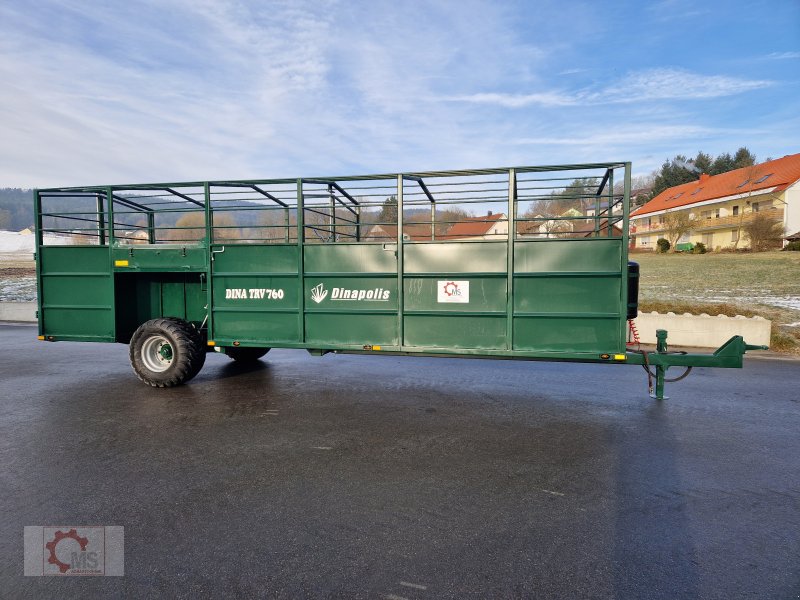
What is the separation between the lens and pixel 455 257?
6504mm

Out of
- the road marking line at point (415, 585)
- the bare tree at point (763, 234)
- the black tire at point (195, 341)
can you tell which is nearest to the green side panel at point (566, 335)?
the road marking line at point (415, 585)

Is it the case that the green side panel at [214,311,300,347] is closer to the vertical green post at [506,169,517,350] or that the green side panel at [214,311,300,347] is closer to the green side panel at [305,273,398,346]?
the green side panel at [305,273,398,346]

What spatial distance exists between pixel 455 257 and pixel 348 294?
5.17ft

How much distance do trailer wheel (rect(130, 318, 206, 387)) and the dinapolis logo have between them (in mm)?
2067

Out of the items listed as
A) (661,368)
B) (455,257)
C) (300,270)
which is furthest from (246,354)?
(661,368)

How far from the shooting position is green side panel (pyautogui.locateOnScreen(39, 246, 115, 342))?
7.72 m

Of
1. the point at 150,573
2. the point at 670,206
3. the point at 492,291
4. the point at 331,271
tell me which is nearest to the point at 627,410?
the point at 492,291

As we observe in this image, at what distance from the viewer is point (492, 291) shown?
639 cm

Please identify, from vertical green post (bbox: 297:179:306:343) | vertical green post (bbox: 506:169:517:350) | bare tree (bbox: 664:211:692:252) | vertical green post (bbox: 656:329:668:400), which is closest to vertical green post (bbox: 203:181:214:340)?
vertical green post (bbox: 297:179:306:343)

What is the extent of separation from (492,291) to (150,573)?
473cm

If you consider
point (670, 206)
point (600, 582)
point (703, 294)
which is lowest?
point (600, 582)

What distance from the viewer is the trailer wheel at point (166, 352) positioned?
7250 millimetres

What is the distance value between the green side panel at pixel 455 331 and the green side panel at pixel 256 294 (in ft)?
5.69

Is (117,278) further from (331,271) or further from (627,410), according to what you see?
(627,410)
